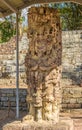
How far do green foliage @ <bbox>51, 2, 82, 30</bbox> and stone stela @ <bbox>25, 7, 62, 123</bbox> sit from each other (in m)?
15.5

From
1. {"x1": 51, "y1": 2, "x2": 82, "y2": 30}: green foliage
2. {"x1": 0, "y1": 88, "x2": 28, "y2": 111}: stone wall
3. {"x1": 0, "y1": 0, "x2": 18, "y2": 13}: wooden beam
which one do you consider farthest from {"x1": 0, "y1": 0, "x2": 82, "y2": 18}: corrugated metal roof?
{"x1": 51, "y1": 2, "x2": 82, "y2": 30}: green foliage

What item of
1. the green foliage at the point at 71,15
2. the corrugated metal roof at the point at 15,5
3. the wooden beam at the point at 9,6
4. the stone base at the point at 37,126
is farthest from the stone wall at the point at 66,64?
the stone base at the point at 37,126

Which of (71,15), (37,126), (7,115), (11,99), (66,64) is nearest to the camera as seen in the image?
(37,126)

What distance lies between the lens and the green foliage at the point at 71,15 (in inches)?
965

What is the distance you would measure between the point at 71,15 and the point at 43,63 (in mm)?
16658

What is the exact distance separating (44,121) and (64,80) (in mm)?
7885

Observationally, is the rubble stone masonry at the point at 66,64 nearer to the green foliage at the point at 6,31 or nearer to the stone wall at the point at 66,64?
the stone wall at the point at 66,64

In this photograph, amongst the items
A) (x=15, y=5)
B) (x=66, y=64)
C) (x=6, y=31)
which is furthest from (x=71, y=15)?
(x=15, y=5)

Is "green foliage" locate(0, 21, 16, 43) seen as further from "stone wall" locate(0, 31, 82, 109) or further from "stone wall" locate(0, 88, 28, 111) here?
"stone wall" locate(0, 88, 28, 111)

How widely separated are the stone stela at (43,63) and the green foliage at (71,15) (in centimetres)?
1546

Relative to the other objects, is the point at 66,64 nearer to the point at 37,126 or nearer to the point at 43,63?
the point at 43,63

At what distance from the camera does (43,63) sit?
28.6 feet

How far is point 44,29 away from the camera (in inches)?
346

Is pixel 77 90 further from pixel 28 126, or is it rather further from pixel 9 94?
pixel 28 126
